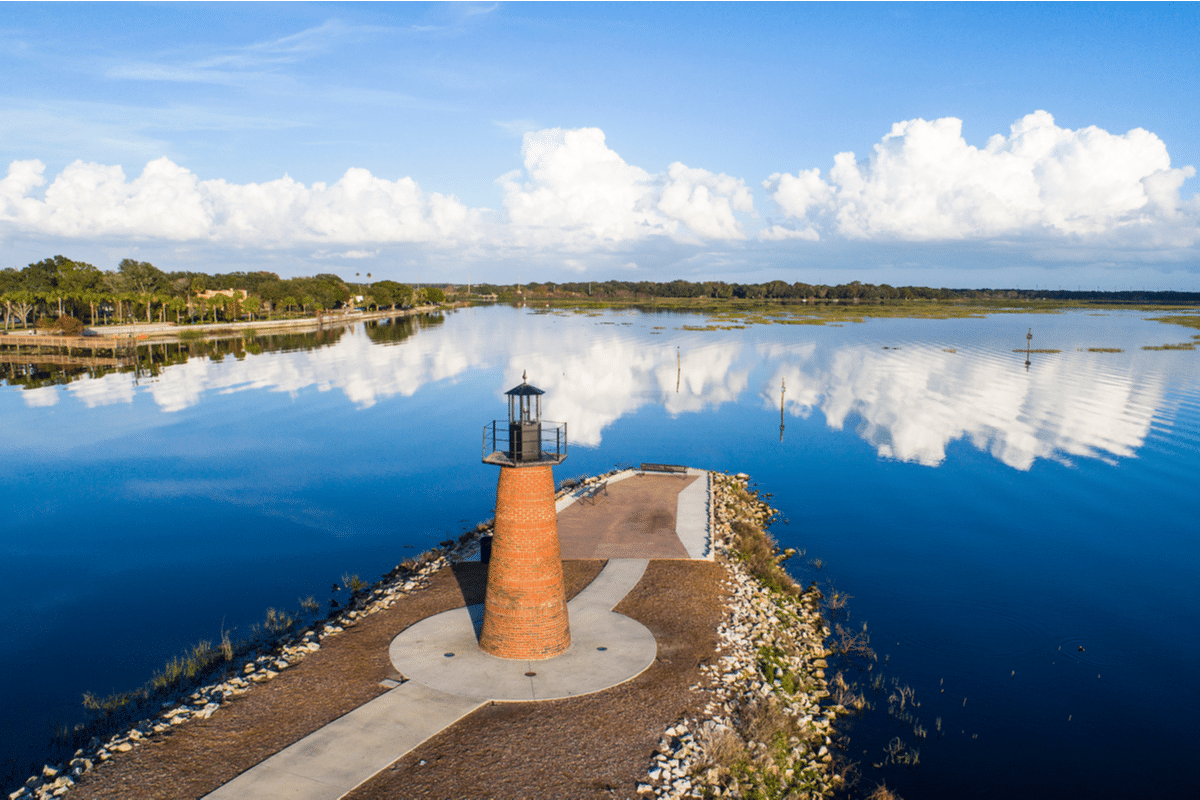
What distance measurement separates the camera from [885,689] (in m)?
16.3

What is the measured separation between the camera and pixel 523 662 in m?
14.2

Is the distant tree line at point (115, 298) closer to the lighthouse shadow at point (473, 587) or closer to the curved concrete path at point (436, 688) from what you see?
the lighthouse shadow at point (473, 587)

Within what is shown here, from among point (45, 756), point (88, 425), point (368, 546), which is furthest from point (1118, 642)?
point (88, 425)

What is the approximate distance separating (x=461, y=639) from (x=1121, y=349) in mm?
105869

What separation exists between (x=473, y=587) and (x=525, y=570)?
5.18 m

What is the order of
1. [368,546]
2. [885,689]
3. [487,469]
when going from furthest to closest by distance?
1. [487,469]
2. [368,546]
3. [885,689]

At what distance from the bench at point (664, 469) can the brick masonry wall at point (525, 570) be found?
1679 cm

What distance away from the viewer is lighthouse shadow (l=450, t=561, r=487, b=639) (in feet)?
54.0

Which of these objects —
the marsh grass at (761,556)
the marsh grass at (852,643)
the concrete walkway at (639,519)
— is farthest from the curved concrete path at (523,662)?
the marsh grass at (761,556)

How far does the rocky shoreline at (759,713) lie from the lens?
37.9 ft

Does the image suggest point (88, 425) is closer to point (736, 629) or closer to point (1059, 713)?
point (736, 629)

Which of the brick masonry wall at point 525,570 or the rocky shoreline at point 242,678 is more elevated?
the brick masonry wall at point 525,570

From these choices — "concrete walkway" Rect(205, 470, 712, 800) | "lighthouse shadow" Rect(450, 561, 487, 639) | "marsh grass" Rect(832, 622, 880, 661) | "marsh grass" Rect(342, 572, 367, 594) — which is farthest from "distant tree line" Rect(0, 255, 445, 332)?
"marsh grass" Rect(832, 622, 880, 661)

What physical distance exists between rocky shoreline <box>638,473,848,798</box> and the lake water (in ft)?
4.12
